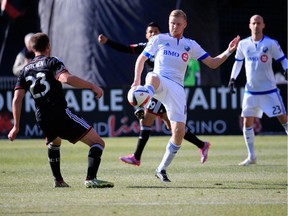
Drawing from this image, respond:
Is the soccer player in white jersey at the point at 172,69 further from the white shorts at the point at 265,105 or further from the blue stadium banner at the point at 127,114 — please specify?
the blue stadium banner at the point at 127,114

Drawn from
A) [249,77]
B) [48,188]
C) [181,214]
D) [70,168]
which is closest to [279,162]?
[249,77]

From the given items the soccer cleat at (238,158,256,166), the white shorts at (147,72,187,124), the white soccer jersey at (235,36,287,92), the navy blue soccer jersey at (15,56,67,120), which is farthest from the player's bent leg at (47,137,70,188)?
the white soccer jersey at (235,36,287,92)

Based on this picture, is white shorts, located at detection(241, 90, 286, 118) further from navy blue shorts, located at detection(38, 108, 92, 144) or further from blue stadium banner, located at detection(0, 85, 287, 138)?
blue stadium banner, located at detection(0, 85, 287, 138)

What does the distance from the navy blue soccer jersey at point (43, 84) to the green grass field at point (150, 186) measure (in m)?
0.99

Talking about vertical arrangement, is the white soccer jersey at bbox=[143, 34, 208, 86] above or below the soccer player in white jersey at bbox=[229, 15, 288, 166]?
above

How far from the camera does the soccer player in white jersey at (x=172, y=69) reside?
11781 mm

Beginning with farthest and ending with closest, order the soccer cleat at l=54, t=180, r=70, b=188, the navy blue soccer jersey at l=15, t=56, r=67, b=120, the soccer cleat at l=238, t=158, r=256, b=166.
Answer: the soccer cleat at l=238, t=158, r=256, b=166 < the soccer cleat at l=54, t=180, r=70, b=188 < the navy blue soccer jersey at l=15, t=56, r=67, b=120

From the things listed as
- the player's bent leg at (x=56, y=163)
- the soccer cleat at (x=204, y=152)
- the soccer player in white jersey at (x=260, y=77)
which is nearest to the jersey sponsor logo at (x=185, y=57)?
the player's bent leg at (x=56, y=163)

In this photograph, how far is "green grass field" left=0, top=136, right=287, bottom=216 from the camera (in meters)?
9.05

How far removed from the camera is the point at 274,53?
605 inches

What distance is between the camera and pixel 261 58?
15375 millimetres

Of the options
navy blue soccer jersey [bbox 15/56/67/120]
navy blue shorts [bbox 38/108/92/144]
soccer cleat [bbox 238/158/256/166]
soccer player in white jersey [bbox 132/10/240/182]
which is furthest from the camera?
soccer cleat [bbox 238/158/256/166]

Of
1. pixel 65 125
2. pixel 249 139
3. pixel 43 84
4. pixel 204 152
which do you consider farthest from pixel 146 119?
pixel 43 84

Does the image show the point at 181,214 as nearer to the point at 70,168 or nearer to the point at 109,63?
the point at 70,168
